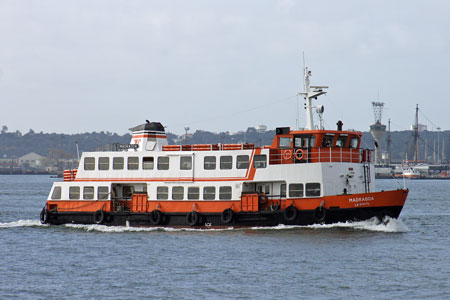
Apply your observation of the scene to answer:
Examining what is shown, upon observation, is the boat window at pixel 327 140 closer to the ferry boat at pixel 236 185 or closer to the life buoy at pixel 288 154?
the ferry boat at pixel 236 185

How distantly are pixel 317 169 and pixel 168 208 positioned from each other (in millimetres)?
8282

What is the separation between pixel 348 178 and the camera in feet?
108

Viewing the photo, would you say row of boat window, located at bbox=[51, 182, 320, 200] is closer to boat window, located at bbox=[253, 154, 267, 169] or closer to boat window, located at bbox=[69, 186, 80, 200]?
boat window, located at bbox=[69, 186, 80, 200]

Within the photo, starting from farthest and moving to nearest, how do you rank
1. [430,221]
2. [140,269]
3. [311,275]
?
[430,221] < [140,269] < [311,275]

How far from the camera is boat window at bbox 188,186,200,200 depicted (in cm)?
3422

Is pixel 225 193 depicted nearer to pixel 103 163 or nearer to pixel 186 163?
pixel 186 163

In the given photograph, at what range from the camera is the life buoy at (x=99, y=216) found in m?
35.7

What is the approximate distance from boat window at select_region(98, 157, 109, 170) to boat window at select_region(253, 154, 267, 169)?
8.56 m

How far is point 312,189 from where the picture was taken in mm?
32094

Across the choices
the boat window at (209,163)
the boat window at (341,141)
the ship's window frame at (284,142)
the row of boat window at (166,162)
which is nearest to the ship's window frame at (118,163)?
the row of boat window at (166,162)

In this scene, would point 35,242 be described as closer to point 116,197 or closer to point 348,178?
point 116,197

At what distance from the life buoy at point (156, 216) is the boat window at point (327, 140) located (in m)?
9.28

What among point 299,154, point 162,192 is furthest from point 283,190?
point 162,192

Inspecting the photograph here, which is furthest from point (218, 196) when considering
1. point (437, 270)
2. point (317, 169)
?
point (437, 270)
